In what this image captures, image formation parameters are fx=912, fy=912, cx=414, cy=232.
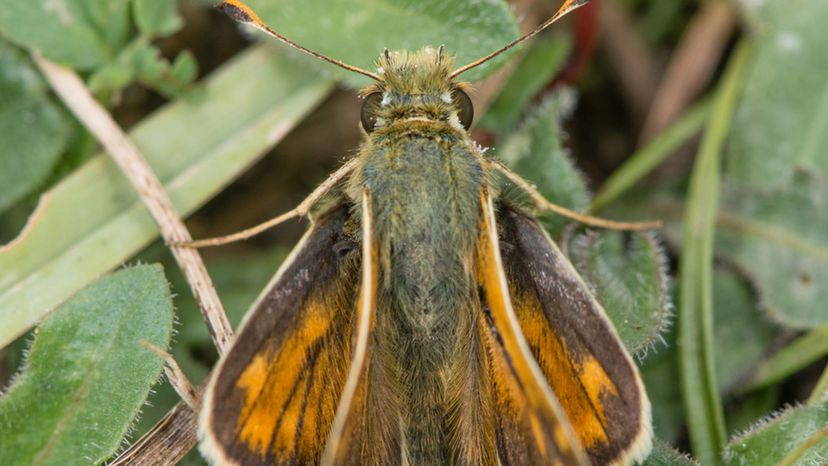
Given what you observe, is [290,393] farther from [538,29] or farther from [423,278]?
[538,29]

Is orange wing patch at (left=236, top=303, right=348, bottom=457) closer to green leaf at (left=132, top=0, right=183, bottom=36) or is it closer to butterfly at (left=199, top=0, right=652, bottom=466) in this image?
butterfly at (left=199, top=0, right=652, bottom=466)

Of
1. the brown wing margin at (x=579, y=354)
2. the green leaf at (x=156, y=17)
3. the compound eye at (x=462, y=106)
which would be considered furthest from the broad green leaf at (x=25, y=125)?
the brown wing margin at (x=579, y=354)

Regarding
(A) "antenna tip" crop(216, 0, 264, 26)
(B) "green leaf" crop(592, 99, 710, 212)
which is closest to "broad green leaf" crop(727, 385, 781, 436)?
(B) "green leaf" crop(592, 99, 710, 212)

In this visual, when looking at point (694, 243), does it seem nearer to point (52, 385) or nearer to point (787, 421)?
point (787, 421)

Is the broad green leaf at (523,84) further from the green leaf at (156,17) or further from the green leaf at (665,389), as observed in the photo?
the green leaf at (156,17)

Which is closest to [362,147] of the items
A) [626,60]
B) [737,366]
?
[737,366]
